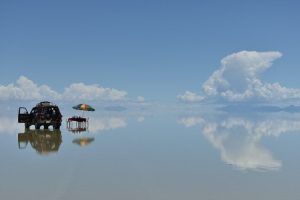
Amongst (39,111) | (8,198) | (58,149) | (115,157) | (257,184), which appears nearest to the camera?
(8,198)

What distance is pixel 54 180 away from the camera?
54.9 ft

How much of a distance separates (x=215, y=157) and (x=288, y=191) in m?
9.19

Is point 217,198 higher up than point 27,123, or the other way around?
point 27,123

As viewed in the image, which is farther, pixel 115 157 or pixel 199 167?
pixel 115 157

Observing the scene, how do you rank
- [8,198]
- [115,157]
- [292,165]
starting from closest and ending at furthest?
[8,198], [292,165], [115,157]

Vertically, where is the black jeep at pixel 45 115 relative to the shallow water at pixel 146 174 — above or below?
above

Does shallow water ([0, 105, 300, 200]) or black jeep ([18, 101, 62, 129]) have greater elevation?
black jeep ([18, 101, 62, 129])

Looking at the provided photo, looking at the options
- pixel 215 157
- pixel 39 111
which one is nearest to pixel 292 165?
pixel 215 157

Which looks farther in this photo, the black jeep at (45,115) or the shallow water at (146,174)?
the black jeep at (45,115)

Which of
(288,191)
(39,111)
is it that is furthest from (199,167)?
(39,111)

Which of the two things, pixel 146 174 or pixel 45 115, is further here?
pixel 45 115

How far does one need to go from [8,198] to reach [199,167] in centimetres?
926

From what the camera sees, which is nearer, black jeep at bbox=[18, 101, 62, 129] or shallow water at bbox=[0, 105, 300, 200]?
shallow water at bbox=[0, 105, 300, 200]

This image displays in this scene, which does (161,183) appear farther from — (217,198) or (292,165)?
(292,165)
